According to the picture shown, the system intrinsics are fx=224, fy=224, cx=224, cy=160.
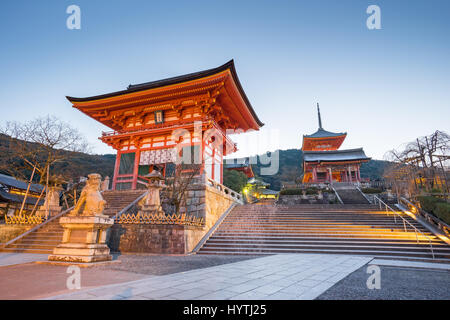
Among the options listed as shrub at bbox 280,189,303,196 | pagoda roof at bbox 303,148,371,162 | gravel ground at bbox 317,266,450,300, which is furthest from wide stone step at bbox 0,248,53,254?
pagoda roof at bbox 303,148,371,162

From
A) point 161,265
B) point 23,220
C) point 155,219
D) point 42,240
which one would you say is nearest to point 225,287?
point 161,265

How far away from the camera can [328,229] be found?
11008mm

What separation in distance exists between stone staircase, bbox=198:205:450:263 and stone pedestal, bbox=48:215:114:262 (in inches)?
174

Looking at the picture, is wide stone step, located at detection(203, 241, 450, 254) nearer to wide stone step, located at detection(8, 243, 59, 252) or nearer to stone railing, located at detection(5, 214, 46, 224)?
wide stone step, located at detection(8, 243, 59, 252)

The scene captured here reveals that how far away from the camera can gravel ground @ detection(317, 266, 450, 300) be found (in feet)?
10.9

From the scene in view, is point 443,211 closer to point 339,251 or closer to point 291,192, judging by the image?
point 339,251

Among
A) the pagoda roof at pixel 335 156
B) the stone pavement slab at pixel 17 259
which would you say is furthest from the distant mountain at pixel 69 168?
the pagoda roof at pixel 335 156

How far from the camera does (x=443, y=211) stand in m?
9.15

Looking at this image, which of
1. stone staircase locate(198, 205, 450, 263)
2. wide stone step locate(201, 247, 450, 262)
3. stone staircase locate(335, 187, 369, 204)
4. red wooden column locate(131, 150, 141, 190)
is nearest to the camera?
wide stone step locate(201, 247, 450, 262)

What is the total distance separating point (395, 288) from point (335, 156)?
32555 mm

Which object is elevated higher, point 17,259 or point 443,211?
point 443,211

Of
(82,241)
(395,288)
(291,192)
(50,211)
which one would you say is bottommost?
(395,288)

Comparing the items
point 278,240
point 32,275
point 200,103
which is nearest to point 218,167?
point 200,103

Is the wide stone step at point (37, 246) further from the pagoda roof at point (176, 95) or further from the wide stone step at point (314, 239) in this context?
the pagoda roof at point (176, 95)
